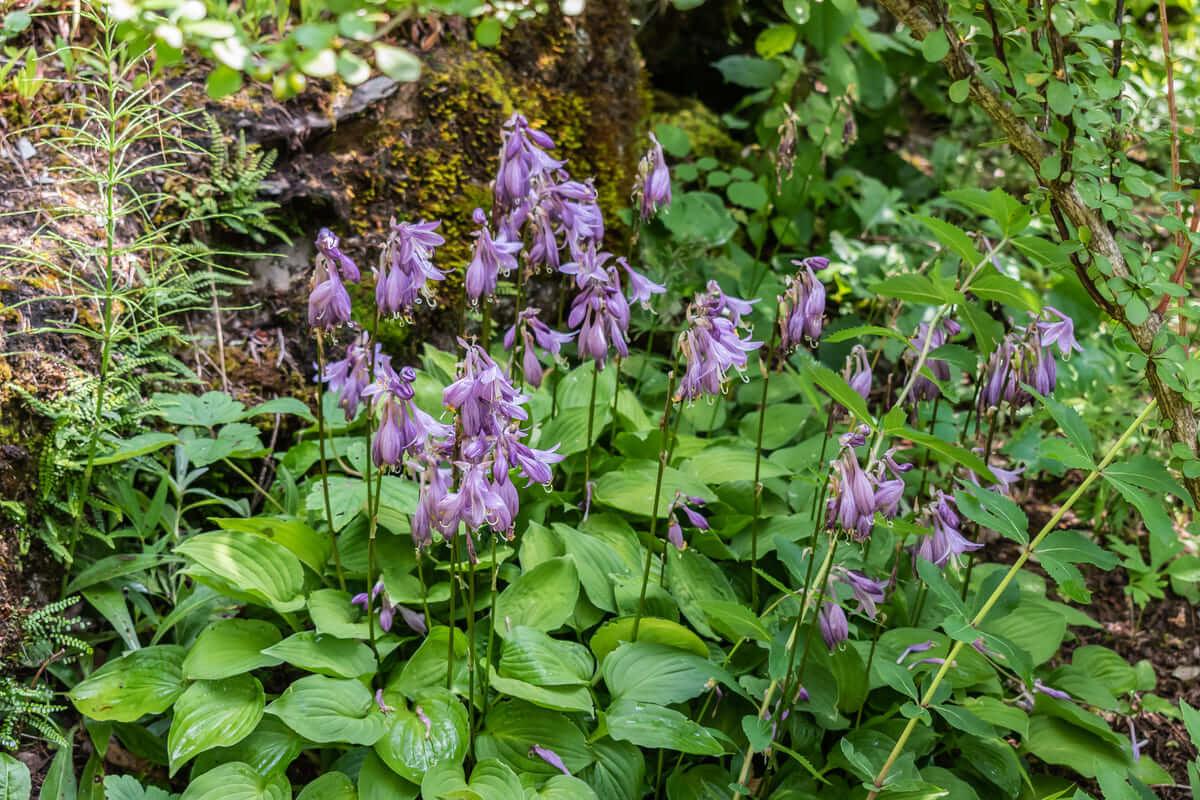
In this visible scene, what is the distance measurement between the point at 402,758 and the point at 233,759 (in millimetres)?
533

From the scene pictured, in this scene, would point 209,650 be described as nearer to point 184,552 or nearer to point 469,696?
point 184,552

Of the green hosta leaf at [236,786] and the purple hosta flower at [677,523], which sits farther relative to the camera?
the purple hosta flower at [677,523]

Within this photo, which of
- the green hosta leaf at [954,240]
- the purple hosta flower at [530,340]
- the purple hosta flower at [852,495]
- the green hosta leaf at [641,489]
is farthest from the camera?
the green hosta leaf at [641,489]

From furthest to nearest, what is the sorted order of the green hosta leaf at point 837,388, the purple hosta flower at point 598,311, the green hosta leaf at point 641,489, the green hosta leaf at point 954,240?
the green hosta leaf at point 641,489 < the purple hosta flower at point 598,311 < the green hosta leaf at point 954,240 < the green hosta leaf at point 837,388

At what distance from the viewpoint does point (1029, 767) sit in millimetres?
3139

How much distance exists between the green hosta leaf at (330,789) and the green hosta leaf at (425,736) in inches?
5.3

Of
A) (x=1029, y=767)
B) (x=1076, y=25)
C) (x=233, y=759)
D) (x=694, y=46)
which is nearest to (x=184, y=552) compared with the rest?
(x=233, y=759)

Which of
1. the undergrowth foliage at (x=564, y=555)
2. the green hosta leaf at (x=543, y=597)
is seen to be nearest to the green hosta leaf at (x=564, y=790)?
the undergrowth foliage at (x=564, y=555)

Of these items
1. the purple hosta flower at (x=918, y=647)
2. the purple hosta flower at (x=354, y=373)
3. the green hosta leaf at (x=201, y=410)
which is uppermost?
the purple hosta flower at (x=354, y=373)

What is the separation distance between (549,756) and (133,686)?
1231 mm

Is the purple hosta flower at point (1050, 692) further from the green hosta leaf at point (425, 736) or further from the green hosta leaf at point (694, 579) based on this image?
the green hosta leaf at point (425, 736)

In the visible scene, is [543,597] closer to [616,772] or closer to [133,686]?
[616,772]

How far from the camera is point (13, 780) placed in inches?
102

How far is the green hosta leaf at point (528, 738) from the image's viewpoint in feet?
8.83
